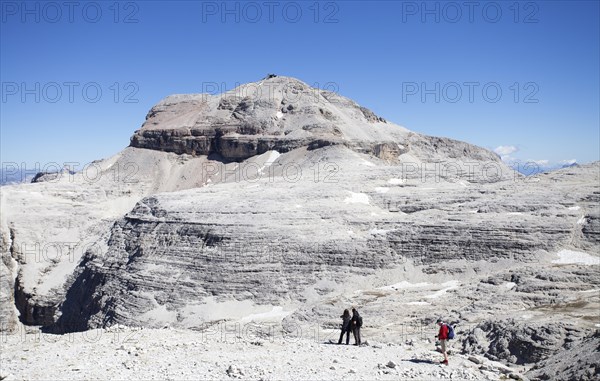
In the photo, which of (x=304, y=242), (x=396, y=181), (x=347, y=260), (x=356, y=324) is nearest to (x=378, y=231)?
(x=347, y=260)

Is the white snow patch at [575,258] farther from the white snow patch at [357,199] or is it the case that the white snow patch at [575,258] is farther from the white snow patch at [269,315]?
the white snow patch at [269,315]

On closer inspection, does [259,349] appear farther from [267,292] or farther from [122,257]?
[122,257]

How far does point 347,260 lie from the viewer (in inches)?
1565

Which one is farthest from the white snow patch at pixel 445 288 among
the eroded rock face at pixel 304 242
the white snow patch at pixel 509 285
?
the white snow patch at pixel 509 285

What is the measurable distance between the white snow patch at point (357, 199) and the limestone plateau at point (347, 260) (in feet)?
0.64

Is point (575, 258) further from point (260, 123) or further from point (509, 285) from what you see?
point (260, 123)

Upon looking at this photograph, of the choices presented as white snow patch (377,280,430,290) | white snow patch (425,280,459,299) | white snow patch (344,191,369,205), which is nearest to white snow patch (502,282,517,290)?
white snow patch (425,280,459,299)

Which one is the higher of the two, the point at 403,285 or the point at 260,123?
the point at 260,123

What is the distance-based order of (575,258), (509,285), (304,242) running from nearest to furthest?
1. (509,285)
2. (575,258)
3. (304,242)

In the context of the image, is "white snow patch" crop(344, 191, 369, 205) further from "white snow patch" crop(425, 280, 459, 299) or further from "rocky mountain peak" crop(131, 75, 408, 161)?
"rocky mountain peak" crop(131, 75, 408, 161)

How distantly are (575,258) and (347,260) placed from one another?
15.3 metres

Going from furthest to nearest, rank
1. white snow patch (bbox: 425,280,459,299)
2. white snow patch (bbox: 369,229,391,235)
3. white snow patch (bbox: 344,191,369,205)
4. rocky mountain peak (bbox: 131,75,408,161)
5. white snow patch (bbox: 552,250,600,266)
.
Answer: rocky mountain peak (bbox: 131,75,408,161) → white snow patch (bbox: 344,191,369,205) → white snow patch (bbox: 369,229,391,235) → white snow patch (bbox: 552,250,600,266) → white snow patch (bbox: 425,280,459,299)

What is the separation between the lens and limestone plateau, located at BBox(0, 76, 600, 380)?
2875cm

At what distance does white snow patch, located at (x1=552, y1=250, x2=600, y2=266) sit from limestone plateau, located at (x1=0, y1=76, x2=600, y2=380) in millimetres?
112
